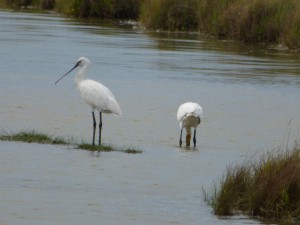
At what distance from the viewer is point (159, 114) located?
62.5 ft

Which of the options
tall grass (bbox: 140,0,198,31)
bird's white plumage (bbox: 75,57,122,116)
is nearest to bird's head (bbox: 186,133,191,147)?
bird's white plumage (bbox: 75,57,122,116)

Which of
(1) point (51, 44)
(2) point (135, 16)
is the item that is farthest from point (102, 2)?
(1) point (51, 44)

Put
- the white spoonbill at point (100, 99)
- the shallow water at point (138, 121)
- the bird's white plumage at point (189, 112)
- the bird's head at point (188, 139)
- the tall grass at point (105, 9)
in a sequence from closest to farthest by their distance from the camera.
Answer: the shallow water at point (138, 121) → the white spoonbill at point (100, 99) → the bird's white plumage at point (189, 112) → the bird's head at point (188, 139) → the tall grass at point (105, 9)

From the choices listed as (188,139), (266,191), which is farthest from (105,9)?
(266,191)

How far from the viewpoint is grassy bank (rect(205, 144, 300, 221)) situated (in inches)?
403

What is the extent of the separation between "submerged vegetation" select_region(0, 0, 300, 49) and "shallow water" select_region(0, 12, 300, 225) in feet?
3.25

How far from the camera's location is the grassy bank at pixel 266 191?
10.2 m

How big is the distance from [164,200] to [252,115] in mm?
8713

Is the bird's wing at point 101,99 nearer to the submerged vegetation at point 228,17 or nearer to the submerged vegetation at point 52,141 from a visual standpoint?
the submerged vegetation at point 52,141

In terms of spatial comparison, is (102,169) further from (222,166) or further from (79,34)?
(79,34)

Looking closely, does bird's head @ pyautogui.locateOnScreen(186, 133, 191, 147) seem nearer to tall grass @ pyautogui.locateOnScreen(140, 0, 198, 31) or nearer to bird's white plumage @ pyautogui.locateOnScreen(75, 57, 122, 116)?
bird's white plumage @ pyautogui.locateOnScreen(75, 57, 122, 116)

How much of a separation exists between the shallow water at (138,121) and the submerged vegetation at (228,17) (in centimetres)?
99

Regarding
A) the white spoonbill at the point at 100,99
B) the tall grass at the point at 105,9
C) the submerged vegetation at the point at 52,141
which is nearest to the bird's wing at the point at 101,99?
the white spoonbill at the point at 100,99

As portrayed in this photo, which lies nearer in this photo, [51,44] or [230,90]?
[230,90]
